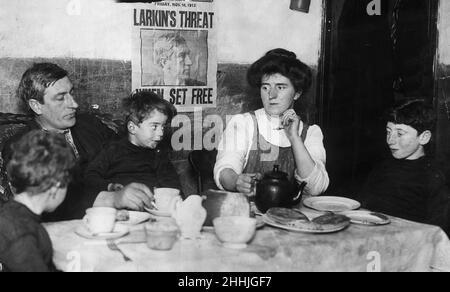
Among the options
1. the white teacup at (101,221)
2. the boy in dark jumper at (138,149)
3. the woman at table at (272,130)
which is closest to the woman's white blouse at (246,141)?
the woman at table at (272,130)

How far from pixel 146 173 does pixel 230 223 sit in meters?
1.35

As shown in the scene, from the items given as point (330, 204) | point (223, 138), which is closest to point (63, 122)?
point (223, 138)

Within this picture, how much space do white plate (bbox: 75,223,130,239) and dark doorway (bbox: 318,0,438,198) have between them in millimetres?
2543

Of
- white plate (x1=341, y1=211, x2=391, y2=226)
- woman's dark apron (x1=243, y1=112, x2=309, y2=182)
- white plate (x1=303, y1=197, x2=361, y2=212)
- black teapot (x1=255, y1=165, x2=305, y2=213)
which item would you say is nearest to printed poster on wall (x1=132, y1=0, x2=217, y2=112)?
woman's dark apron (x1=243, y1=112, x2=309, y2=182)

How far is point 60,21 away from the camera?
3467mm

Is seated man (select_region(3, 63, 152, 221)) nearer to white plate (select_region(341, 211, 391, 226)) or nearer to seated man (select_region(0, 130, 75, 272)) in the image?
seated man (select_region(0, 130, 75, 272))

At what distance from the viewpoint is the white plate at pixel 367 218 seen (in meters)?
2.08

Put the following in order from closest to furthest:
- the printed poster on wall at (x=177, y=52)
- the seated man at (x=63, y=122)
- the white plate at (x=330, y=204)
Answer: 1. the white plate at (x=330, y=204)
2. the seated man at (x=63, y=122)
3. the printed poster on wall at (x=177, y=52)

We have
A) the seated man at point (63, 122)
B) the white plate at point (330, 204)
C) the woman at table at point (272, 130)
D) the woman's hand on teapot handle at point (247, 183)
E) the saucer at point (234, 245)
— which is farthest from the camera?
the woman at table at point (272, 130)

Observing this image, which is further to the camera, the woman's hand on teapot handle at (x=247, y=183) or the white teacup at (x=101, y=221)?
the woman's hand on teapot handle at (x=247, y=183)

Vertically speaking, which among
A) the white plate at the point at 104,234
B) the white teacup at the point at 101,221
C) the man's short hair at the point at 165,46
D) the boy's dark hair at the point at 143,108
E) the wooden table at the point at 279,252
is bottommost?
the wooden table at the point at 279,252

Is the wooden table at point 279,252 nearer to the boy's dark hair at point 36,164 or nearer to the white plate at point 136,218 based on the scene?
the white plate at point 136,218

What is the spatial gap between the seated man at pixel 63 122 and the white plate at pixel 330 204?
1054mm

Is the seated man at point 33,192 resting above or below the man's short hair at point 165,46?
below
